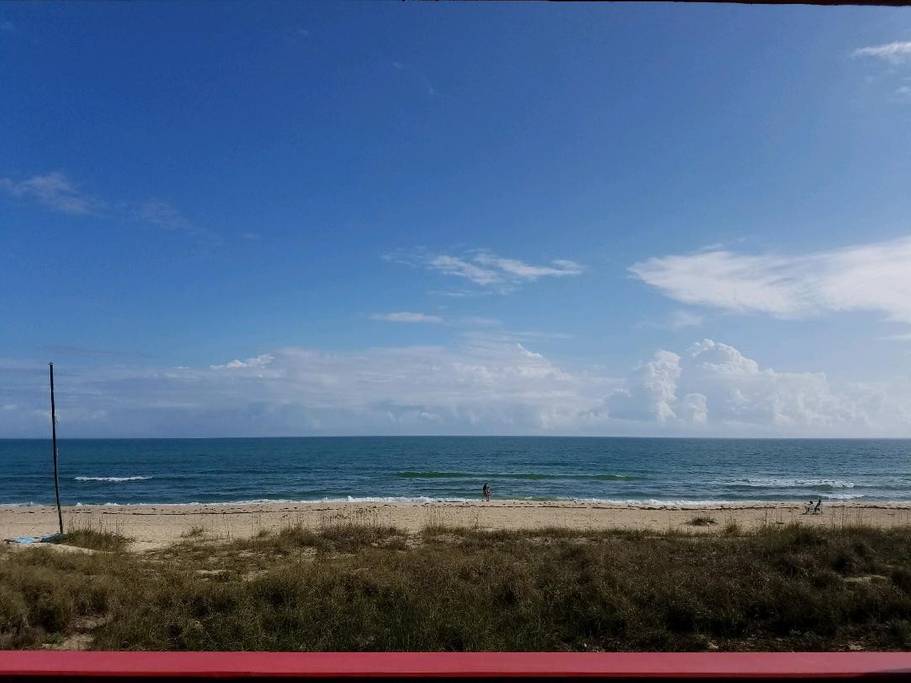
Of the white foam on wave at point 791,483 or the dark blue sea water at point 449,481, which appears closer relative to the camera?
the dark blue sea water at point 449,481

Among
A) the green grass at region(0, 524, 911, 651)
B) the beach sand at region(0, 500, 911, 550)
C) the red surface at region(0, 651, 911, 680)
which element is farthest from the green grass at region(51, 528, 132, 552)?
the red surface at region(0, 651, 911, 680)

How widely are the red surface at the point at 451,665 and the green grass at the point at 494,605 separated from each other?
4038 mm

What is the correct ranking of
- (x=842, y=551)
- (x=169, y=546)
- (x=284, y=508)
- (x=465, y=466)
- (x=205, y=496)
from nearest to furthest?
(x=842, y=551) < (x=169, y=546) < (x=284, y=508) < (x=205, y=496) < (x=465, y=466)

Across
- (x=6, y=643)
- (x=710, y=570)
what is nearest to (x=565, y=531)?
(x=710, y=570)

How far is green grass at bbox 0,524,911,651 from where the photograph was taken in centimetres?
589

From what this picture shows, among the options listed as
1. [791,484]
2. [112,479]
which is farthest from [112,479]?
[791,484]

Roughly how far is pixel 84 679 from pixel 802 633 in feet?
21.7

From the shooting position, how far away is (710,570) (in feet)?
26.8

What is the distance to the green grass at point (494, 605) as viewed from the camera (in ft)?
19.3

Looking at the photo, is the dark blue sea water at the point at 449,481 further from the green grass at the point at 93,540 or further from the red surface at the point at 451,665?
the red surface at the point at 451,665

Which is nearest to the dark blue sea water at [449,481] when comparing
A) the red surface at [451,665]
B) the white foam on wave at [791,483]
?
the white foam on wave at [791,483]

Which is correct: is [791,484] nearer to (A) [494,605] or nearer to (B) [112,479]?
(A) [494,605]

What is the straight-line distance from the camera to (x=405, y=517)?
81.6 ft

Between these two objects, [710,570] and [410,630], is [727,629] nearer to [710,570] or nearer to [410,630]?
[710,570]
